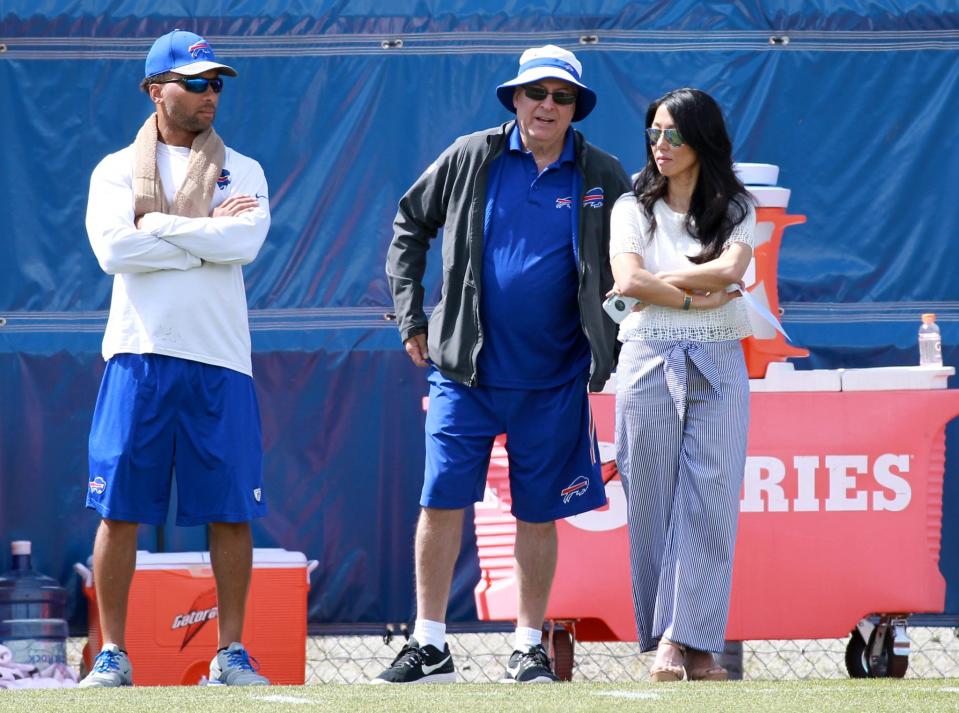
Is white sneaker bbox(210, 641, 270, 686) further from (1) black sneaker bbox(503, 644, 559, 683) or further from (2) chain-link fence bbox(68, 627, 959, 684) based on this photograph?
(2) chain-link fence bbox(68, 627, 959, 684)

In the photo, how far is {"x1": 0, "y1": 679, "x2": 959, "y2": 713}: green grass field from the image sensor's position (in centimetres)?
373

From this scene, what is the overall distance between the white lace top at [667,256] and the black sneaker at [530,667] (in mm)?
949

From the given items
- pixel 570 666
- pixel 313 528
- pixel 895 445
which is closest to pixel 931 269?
pixel 895 445

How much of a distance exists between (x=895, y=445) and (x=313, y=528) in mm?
2158

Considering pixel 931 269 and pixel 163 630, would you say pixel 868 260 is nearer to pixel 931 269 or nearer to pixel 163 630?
pixel 931 269

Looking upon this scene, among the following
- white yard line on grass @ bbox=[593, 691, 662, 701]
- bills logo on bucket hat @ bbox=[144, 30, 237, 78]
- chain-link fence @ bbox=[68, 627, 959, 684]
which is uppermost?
bills logo on bucket hat @ bbox=[144, 30, 237, 78]

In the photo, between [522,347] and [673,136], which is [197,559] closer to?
[522,347]

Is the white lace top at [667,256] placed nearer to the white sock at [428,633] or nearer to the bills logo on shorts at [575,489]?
the bills logo on shorts at [575,489]

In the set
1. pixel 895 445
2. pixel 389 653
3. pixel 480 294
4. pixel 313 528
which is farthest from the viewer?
pixel 389 653

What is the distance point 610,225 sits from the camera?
4.70 metres

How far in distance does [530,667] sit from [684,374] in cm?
93

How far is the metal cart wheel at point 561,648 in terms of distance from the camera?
18.0 ft

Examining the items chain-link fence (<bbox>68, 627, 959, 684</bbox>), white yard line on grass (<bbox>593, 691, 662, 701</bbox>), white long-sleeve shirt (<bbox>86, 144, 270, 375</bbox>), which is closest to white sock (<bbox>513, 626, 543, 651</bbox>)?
white yard line on grass (<bbox>593, 691, 662, 701</bbox>)

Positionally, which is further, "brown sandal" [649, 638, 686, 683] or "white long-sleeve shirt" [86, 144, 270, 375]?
"white long-sleeve shirt" [86, 144, 270, 375]
